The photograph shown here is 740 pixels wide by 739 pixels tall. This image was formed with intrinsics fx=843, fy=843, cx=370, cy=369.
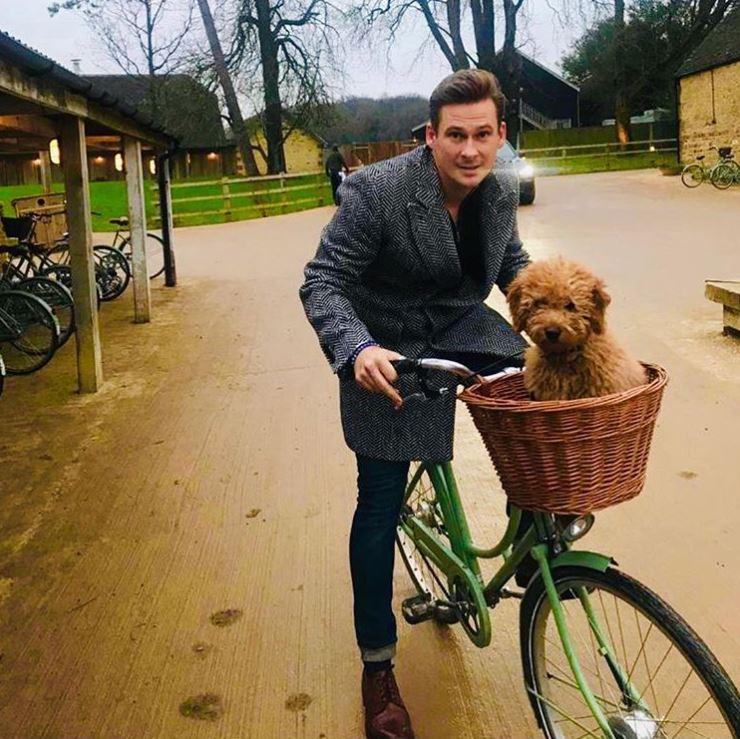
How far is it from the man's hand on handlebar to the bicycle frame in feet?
1.57

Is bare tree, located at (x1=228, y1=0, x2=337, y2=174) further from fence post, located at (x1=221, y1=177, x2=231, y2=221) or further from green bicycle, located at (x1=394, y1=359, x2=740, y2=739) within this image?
green bicycle, located at (x1=394, y1=359, x2=740, y2=739)

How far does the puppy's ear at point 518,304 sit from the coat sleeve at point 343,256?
37 cm

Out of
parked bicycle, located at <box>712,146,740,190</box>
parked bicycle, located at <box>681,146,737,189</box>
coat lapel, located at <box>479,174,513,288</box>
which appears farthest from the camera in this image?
parked bicycle, located at <box>681,146,737,189</box>

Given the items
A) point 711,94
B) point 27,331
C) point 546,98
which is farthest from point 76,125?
point 546,98

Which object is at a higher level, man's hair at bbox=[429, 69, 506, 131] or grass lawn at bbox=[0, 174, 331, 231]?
grass lawn at bbox=[0, 174, 331, 231]

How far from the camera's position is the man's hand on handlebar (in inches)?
74.7

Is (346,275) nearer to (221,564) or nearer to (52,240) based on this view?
(221,564)

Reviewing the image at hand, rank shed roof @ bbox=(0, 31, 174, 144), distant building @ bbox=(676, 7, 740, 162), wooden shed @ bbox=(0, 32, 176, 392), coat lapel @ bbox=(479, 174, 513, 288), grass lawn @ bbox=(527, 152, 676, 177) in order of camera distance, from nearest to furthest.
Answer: coat lapel @ bbox=(479, 174, 513, 288), shed roof @ bbox=(0, 31, 174, 144), wooden shed @ bbox=(0, 32, 176, 392), distant building @ bbox=(676, 7, 740, 162), grass lawn @ bbox=(527, 152, 676, 177)

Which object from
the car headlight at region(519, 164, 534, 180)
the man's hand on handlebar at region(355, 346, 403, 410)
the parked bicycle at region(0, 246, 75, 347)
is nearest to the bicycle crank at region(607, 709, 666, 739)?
the man's hand on handlebar at region(355, 346, 403, 410)

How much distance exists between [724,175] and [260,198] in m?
13.1

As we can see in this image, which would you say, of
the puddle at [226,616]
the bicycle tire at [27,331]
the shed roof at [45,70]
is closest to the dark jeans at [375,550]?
the puddle at [226,616]

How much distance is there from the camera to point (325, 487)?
4.35 m

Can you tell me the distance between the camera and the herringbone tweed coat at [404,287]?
2119mm

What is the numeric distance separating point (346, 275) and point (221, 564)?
1.87 m
